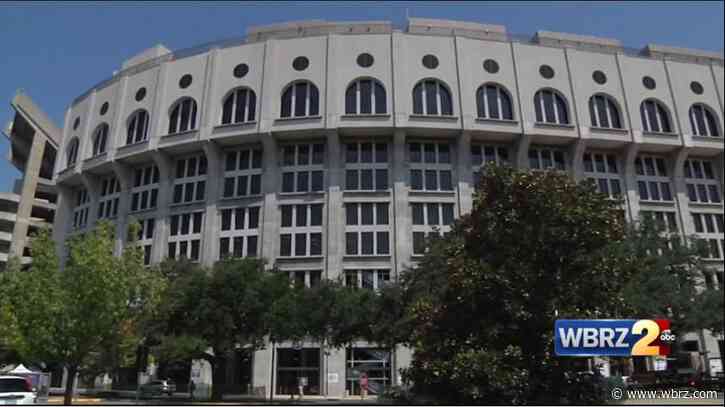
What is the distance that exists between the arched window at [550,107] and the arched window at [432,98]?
9.59 metres

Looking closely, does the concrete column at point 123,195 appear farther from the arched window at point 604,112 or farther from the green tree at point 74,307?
the arched window at point 604,112

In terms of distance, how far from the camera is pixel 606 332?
13508mm

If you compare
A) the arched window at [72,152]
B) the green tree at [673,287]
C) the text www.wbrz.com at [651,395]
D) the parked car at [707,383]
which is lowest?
the text www.wbrz.com at [651,395]

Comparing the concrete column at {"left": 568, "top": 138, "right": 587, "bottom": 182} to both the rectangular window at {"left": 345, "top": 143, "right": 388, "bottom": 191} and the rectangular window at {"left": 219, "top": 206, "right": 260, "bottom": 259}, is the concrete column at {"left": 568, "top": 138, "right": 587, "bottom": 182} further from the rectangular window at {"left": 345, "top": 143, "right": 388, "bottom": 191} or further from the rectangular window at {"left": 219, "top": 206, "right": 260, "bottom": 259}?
the rectangular window at {"left": 219, "top": 206, "right": 260, "bottom": 259}

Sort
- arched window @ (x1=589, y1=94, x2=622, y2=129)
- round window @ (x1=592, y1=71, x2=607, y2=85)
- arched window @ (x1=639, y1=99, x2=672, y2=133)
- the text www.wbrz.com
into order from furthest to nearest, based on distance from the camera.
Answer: arched window @ (x1=639, y1=99, x2=672, y2=133)
round window @ (x1=592, y1=71, x2=607, y2=85)
arched window @ (x1=589, y1=94, x2=622, y2=129)
the text www.wbrz.com

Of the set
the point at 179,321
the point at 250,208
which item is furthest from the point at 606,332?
the point at 250,208

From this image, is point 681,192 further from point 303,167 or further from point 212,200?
point 212,200

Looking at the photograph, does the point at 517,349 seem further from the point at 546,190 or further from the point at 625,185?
the point at 625,185

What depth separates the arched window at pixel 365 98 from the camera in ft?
176

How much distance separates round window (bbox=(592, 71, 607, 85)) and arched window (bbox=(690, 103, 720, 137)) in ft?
36.4

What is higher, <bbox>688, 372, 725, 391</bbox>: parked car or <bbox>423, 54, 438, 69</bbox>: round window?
<bbox>423, 54, 438, 69</bbox>: round window

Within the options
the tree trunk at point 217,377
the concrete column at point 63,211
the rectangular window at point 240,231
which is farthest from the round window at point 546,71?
the concrete column at point 63,211

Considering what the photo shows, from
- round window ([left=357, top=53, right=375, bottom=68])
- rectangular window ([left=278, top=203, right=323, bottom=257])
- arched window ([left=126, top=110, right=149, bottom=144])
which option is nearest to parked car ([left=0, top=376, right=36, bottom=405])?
rectangular window ([left=278, top=203, right=323, bottom=257])

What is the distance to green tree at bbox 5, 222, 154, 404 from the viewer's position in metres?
19.5
